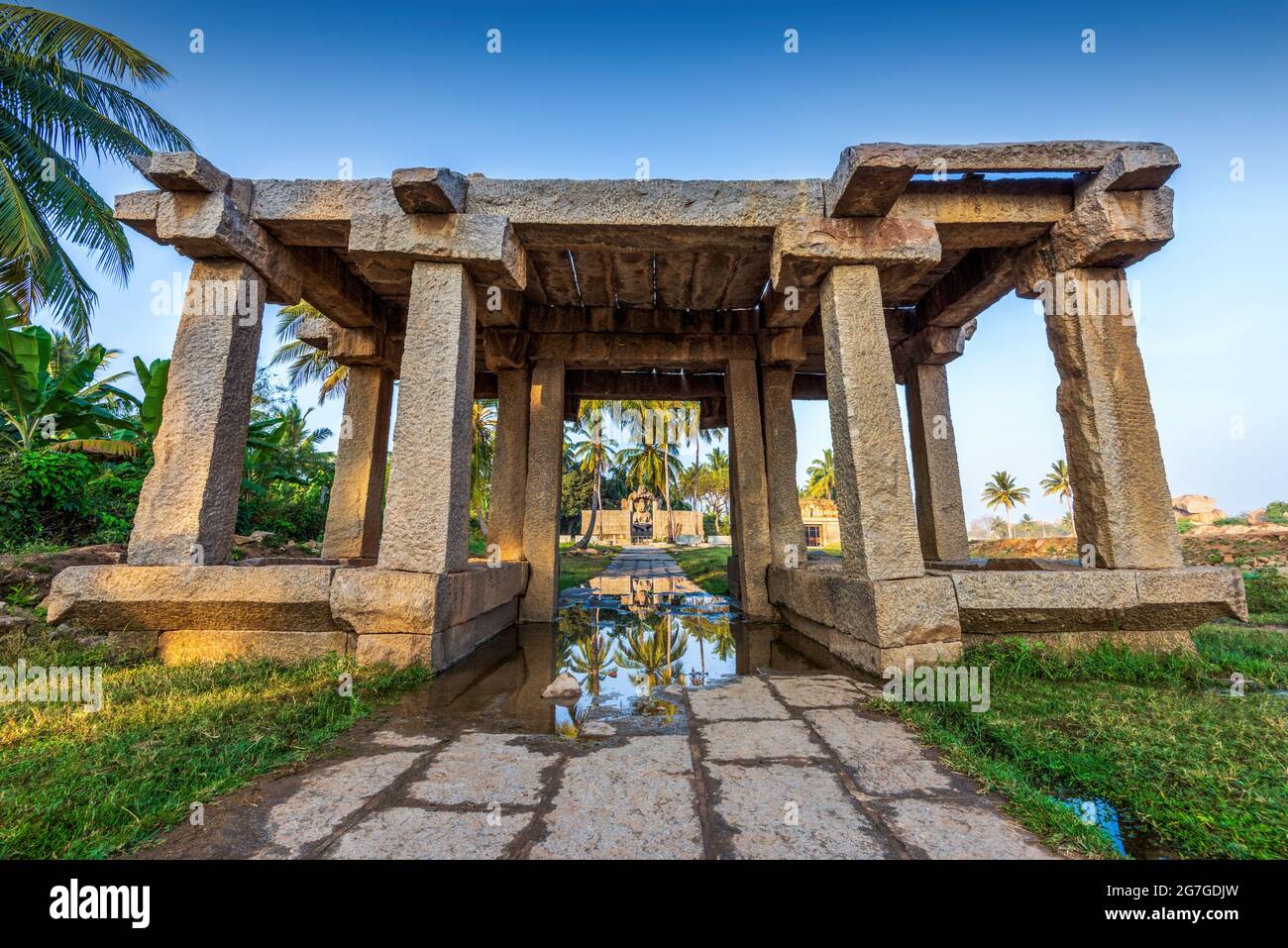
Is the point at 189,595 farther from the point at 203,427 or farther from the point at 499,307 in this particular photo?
the point at 499,307

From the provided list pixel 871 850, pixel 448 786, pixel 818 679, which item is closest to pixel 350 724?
pixel 448 786

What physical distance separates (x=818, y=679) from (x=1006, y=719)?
129 centimetres

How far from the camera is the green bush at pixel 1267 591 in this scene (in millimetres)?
6355

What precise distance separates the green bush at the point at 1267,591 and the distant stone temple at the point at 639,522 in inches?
1317

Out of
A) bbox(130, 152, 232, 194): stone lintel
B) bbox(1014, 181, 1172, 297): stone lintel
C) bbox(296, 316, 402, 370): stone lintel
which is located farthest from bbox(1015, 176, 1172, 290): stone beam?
bbox(296, 316, 402, 370): stone lintel

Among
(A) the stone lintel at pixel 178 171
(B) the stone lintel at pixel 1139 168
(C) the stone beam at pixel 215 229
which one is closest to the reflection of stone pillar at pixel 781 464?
(B) the stone lintel at pixel 1139 168

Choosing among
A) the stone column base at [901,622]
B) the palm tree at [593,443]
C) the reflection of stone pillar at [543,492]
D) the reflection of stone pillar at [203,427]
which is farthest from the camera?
the palm tree at [593,443]

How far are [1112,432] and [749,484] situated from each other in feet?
12.9

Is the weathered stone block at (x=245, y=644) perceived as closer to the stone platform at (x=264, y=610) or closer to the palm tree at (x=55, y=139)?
the stone platform at (x=264, y=610)

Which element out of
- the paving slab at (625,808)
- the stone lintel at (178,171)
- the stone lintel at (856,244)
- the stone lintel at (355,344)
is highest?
the stone lintel at (178,171)

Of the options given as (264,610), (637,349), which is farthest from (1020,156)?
(264,610)

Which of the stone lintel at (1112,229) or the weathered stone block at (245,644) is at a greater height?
the stone lintel at (1112,229)

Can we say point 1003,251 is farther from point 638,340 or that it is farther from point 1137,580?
point 638,340
